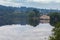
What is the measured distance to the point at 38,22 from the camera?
532 centimetres

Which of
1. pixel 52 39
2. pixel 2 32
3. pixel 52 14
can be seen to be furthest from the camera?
pixel 2 32

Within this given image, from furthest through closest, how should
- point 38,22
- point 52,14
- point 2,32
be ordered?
point 2,32 → point 38,22 → point 52,14

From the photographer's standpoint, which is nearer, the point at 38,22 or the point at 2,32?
the point at 38,22

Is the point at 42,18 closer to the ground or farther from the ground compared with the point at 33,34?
farther from the ground

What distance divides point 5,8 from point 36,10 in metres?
0.88

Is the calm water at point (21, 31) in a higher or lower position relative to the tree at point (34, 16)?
lower

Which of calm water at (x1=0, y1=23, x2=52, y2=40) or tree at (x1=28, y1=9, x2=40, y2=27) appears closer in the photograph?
tree at (x1=28, y1=9, x2=40, y2=27)

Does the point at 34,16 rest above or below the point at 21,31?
above

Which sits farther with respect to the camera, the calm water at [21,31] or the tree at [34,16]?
the calm water at [21,31]

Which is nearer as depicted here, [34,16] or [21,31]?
[34,16]

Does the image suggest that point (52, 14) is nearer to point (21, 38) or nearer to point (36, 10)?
point (36, 10)

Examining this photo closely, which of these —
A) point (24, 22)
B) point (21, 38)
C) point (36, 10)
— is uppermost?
point (36, 10)

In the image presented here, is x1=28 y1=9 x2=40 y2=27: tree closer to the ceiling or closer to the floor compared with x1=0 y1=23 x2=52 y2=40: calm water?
closer to the ceiling

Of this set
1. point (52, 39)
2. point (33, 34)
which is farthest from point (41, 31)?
point (52, 39)
